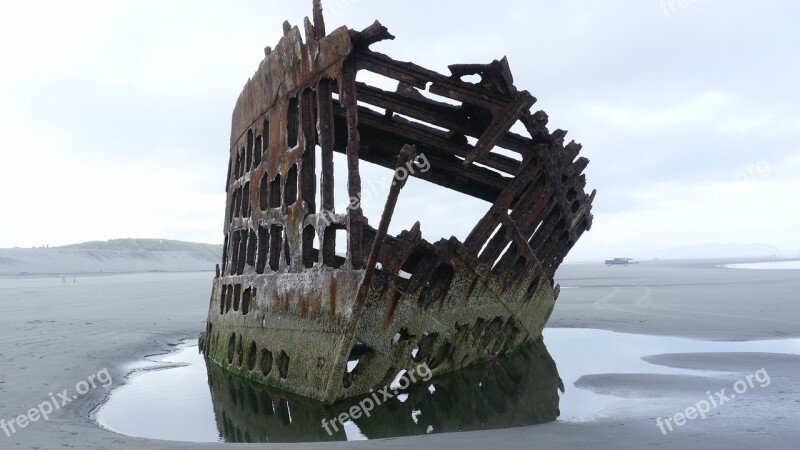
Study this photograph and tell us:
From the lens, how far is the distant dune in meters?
64.8

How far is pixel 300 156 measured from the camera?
6.96 metres

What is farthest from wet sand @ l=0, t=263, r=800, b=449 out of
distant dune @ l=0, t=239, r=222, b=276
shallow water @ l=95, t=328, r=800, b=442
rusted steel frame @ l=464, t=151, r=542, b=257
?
distant dune @ l=0, t=239, r=222, b=276

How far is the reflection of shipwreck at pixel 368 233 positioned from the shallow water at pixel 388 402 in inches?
10.4

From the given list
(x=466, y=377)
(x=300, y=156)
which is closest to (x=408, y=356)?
(x=466, y=377)

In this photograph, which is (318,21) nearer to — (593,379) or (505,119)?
(505,119)

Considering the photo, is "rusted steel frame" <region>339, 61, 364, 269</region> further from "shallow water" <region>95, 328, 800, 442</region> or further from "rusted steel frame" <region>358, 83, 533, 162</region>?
"shallow water" <region>95, 328, 800, 442</region>

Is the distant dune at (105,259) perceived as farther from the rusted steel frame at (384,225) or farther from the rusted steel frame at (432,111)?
the rusted steel frame at (384,225)

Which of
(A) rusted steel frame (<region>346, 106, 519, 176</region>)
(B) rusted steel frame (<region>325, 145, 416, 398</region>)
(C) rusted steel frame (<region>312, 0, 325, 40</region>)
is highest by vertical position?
(C) rusted steel frame (<region>312, 0, 325, 40</region>)

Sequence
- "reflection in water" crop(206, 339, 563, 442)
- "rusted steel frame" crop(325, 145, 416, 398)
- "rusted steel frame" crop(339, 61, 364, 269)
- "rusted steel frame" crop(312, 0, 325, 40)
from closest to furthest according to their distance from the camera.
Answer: "reflection in water" crop(206, 339, 563, 442) < "rusted steel frame" crop(325, 145, 416, 398) < "rusted steel frame" crop(339, 61, 364, 269) < "rusted steel frame" crop(312, 0, 325, 40)

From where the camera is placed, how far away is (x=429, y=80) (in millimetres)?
6613

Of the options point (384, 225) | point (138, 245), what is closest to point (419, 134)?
point (384, 225)

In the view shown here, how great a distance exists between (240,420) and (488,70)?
15.1 ft

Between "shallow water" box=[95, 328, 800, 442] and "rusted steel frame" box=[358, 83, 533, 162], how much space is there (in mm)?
2979

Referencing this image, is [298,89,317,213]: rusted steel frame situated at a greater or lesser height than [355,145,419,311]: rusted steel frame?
greater
